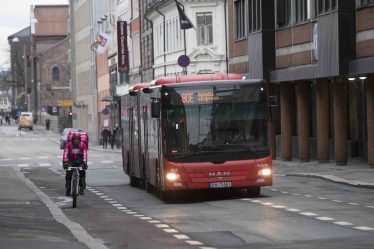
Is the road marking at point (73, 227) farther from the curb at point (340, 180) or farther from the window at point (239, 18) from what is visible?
the window at point (239, 18)

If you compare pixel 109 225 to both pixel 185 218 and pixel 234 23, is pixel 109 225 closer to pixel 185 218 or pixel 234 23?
pixel 185 218

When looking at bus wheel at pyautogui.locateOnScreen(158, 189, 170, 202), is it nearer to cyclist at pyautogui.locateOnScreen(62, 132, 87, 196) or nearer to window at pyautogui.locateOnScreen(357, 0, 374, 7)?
cyclist at pyautogui.locateOnScreen(62, 132, 87, 196)

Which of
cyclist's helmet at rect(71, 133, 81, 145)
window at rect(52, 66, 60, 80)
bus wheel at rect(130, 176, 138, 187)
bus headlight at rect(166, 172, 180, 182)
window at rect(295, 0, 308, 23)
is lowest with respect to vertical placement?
bus wheel at rect(130, 176, 138, 187)

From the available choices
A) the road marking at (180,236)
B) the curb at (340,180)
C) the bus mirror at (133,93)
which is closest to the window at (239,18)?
the curb at (340,180)

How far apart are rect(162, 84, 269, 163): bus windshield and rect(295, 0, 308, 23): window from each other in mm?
18757

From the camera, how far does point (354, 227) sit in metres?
16.9

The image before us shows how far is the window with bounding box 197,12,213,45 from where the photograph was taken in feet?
209

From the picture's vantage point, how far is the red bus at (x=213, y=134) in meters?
24.2

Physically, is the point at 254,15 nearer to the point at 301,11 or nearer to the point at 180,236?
the point at 301,11

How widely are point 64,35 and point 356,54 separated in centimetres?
14506

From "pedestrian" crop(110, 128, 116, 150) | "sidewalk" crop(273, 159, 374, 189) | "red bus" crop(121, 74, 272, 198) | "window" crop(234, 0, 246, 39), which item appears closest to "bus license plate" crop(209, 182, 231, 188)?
"red bus" crop(121, 74, 272, 198)

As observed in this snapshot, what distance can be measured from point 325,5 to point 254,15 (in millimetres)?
10187

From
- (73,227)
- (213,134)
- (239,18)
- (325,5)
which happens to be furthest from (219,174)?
(239,18)

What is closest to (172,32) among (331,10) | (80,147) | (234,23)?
(234,23)
